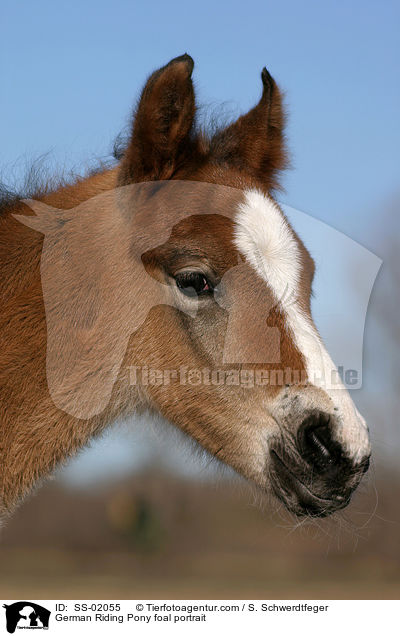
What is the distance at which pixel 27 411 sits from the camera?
379cm

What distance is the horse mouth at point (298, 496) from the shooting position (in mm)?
3568

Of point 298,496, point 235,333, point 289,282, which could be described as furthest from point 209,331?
point 298,496

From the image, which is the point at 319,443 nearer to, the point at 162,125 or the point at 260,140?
the point at 162,125

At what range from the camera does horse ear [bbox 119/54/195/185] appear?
378 cm

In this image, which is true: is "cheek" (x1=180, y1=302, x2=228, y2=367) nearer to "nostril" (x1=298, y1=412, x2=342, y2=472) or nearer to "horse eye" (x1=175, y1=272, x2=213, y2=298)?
"horse eye" (x1=175, y1=272, x2=213, y2=298)

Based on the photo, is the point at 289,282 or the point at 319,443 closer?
the point at 319,443

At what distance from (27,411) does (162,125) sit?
201cm

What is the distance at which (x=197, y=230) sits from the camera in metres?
3.85
